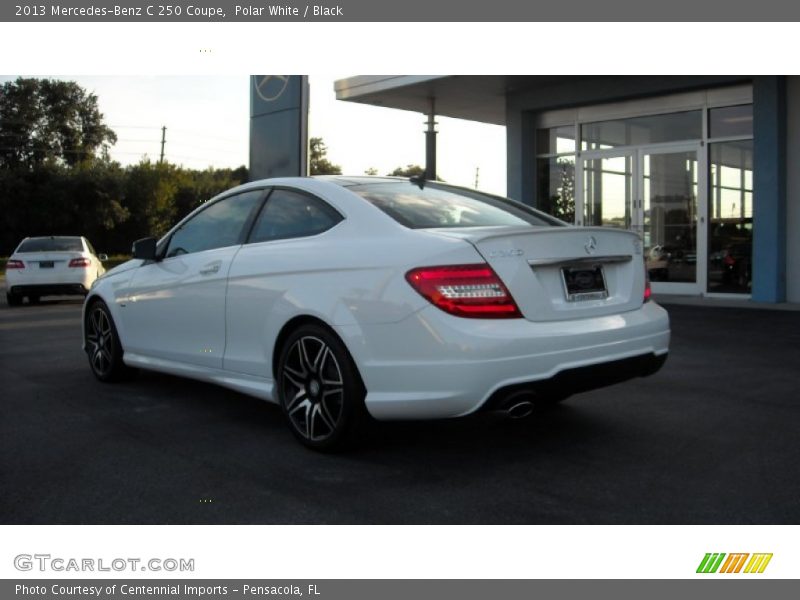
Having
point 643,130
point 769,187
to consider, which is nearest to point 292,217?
point 769,187

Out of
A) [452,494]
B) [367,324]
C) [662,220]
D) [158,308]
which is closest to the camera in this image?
[452,494]

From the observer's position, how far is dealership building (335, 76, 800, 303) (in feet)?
40.5

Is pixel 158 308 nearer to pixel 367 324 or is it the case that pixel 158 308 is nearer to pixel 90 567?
pixel 367 324

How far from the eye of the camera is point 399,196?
4.61 meters

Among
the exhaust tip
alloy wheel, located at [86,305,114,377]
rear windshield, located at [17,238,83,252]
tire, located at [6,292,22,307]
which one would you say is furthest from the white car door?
tire, located at [6,292,22,307]

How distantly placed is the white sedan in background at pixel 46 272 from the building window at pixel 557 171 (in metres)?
8.61

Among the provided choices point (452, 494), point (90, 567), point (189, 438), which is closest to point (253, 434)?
point (189, 438)

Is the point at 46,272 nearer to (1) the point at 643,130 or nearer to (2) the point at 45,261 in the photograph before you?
(2) the point at 45,261

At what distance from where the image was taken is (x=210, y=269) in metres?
5.10

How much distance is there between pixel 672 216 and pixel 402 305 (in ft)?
36.7

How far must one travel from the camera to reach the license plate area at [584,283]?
4027 millimetres

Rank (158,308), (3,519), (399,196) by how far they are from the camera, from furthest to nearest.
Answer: (158,308)
(399,196)
(3,519)

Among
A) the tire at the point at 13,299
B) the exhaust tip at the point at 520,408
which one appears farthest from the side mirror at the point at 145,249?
the tire at the point at 13,299

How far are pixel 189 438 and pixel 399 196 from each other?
1.80 meters
